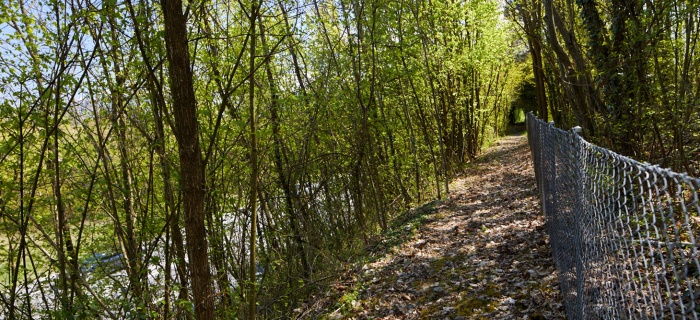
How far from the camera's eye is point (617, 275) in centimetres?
184

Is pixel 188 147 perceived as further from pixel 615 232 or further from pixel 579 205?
pixel 615 232

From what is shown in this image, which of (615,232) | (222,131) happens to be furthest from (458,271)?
(615,232)

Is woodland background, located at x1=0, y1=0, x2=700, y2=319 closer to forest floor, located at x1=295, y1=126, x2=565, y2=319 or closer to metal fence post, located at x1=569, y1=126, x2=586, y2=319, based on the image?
forest floor, located at x1=295, y1=126, x2=565, y2=319

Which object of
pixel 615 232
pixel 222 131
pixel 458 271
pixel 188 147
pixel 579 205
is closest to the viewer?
pixel 615 232

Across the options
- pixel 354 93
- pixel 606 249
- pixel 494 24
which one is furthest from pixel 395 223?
pixel 494 24

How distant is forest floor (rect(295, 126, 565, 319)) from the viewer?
197 inches

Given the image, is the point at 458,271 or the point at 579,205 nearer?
the point at 579,205

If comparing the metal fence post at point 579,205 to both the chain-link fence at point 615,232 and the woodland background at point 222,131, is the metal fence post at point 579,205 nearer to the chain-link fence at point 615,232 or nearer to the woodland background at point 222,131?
the chain-link fence at point 615,232

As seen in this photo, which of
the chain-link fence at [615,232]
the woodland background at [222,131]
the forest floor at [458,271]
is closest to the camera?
the chain-link fence at [615,232]

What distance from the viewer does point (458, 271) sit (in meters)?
6.23

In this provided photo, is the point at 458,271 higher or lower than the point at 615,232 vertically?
lower

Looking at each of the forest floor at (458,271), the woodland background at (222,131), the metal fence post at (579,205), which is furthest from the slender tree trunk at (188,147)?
the metal fence post at (579,205)

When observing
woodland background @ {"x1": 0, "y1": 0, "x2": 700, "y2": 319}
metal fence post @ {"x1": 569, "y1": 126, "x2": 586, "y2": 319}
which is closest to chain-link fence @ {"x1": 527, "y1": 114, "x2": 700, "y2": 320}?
metal fence post @ {"x1": 569, "y1": 126, "x2": 586, "y2": 319}

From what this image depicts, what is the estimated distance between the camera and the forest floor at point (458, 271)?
5.00m
